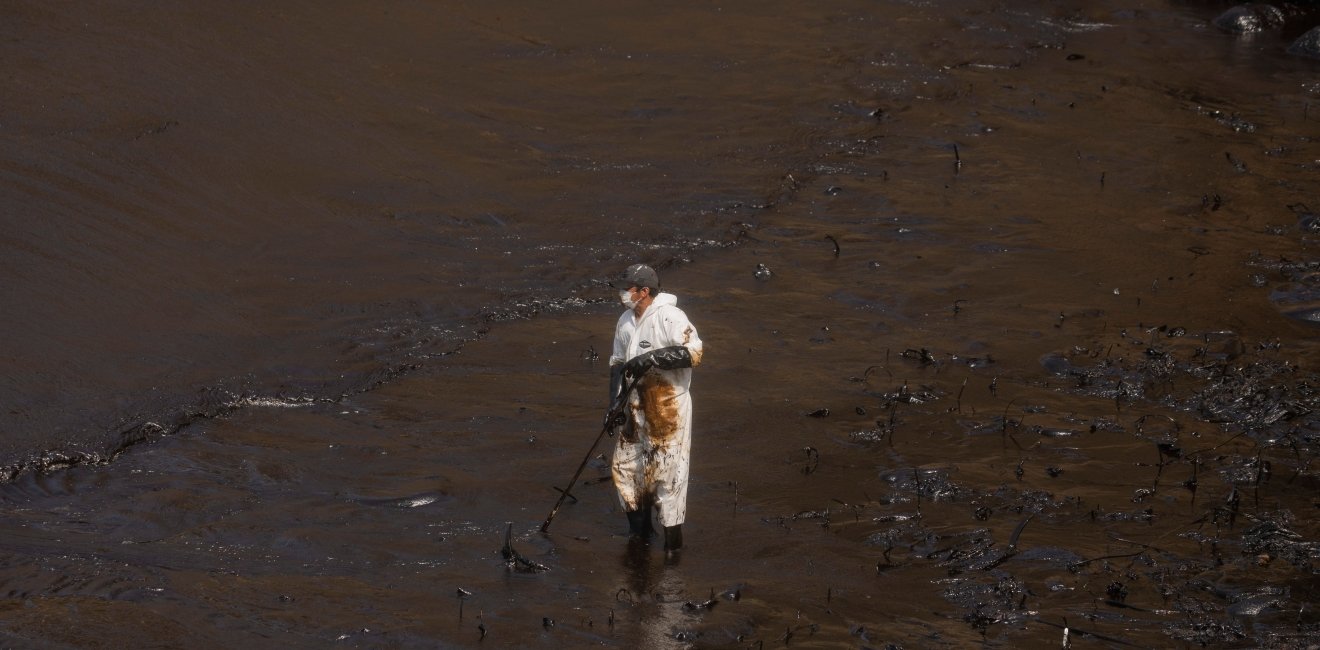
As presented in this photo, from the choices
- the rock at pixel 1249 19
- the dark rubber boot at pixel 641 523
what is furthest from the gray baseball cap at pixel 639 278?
the rock at pixel 1249 19

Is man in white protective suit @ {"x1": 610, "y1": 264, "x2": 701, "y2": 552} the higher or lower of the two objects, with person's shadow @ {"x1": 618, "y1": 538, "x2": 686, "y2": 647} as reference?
higher

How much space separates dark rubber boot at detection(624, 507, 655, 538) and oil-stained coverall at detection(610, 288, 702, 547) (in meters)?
0.03

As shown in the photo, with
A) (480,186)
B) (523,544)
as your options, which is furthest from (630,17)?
(523,544)

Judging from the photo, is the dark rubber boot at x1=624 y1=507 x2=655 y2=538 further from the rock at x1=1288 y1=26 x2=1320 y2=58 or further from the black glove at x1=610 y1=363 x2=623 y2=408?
the rock at x1=1288 y1=26 x2=1320 y2=58

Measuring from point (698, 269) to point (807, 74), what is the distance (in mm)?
4971

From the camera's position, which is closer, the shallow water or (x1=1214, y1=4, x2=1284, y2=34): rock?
Answer: the shallow water

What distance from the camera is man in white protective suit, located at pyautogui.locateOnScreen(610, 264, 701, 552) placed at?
6.95 metres

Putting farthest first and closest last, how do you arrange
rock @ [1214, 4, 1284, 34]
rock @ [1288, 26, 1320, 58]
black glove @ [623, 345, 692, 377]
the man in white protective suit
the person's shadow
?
rock @ [1214, 4, 1284, 34], rock @ [1288, 26, 1320, 58], the man in white protective suit, black glove @ [623, 345, 692, 377], the person's shadow

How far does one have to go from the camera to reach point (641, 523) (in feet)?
23.6

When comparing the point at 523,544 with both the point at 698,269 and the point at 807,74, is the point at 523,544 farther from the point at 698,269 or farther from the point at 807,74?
the point at 807,74

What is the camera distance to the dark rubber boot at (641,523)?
7.14 meters

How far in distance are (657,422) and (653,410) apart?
0.20 ft

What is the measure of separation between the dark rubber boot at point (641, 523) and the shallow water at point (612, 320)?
0.51 feet

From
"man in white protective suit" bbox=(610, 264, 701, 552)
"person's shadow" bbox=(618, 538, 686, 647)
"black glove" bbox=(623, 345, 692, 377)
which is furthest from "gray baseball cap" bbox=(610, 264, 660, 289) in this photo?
"person's shadow" bbox=(618, 538, 686, 647)
